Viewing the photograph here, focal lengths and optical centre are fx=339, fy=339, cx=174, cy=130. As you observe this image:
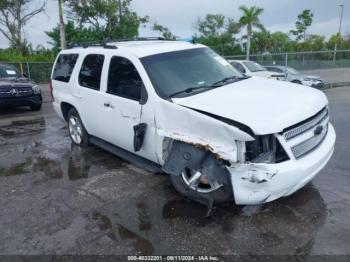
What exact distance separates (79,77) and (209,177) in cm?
345

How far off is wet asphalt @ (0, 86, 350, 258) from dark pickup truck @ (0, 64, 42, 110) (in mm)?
5552

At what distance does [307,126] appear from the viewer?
3703 mm

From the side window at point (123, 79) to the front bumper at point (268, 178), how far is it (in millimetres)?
1846

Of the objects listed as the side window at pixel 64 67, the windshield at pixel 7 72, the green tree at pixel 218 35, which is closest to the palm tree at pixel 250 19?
the green tree at pixel 218 35

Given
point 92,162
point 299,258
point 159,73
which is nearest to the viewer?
point 299,258

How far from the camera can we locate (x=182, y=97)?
410cm

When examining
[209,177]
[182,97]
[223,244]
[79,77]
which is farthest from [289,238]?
[79,77]

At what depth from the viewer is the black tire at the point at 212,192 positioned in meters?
3.64

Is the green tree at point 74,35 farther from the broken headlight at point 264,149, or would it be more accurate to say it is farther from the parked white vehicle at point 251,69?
the broken headlight at point 264,149

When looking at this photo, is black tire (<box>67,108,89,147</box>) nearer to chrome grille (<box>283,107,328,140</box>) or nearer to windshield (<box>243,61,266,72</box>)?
chrome grille (<box>283,107,328,140</box>)

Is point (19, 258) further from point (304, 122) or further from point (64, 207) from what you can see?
point (304, 122)

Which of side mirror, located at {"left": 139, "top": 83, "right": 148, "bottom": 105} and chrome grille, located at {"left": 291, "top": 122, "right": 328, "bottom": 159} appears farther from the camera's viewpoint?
side mirror, located at {"left": 139, "top": 83, "right": 148, "bottom": 105}

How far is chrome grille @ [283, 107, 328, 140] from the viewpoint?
3.47 m

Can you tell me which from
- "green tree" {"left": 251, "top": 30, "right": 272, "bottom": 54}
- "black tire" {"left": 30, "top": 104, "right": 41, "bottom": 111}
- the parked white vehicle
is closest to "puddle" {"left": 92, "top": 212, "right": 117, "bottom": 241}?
"black tire" {"left": 30, "top": 104, "right": 41, "bottom": 111}
